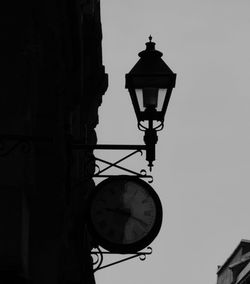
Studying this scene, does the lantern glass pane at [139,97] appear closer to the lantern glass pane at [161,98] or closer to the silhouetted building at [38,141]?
the lantern glass pane at [161,98]

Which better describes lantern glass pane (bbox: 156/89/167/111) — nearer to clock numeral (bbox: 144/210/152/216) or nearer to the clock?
the clock

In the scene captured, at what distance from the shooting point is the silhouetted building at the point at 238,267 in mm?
69750

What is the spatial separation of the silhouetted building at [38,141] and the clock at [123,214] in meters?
0.20

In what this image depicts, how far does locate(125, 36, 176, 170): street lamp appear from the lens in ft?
38.0

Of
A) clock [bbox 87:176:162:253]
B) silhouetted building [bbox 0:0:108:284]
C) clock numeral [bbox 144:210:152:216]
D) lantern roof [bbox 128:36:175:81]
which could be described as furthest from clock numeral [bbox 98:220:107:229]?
lantern roof [bbox 128:36:175:81]

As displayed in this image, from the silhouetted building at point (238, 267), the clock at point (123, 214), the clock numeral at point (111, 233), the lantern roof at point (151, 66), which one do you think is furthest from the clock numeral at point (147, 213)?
the silhouetted building at point (238, 267)

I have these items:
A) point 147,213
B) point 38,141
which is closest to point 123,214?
point 147,213

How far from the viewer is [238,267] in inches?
2901

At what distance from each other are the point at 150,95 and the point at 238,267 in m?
63.1

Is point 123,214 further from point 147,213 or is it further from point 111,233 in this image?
point 111,233

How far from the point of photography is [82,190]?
24109 millimetres

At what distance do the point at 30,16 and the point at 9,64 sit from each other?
669 mm

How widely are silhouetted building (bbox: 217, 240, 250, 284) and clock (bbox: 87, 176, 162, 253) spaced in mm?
56226

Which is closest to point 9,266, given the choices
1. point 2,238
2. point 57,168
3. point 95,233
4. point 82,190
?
point 2,238
